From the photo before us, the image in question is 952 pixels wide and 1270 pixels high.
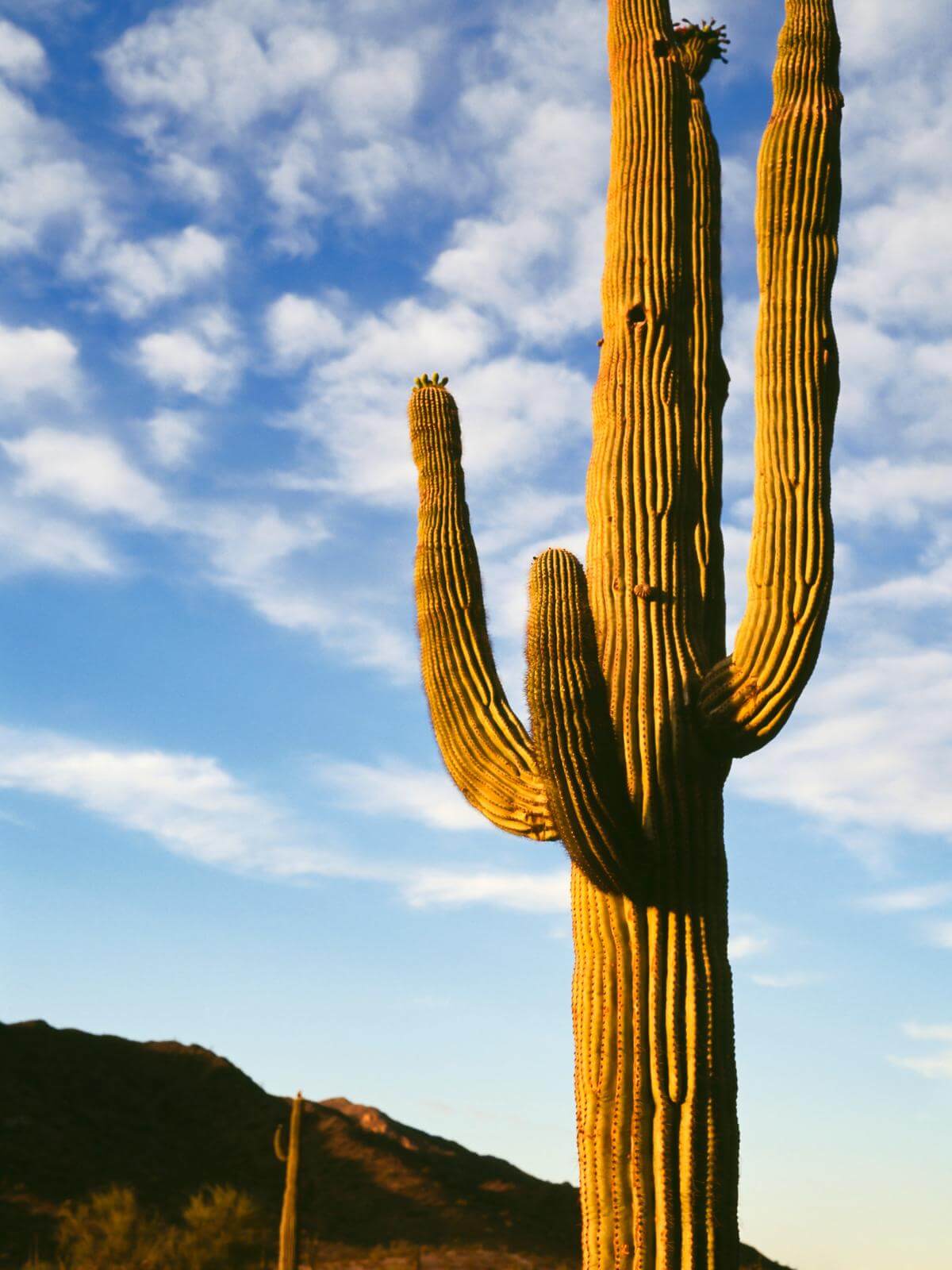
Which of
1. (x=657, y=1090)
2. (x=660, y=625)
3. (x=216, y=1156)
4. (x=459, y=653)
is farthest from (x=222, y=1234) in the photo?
(x=660, y=625)

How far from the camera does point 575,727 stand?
5.99 meters

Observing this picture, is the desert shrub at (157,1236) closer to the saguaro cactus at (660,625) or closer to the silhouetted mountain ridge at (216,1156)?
the silhouetted mountain ridge at (216,1156)

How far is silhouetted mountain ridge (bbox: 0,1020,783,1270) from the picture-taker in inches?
709

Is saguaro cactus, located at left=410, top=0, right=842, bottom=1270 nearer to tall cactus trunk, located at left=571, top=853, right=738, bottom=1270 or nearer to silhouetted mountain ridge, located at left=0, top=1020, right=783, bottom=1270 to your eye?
tall cactus trunk, located at left=571, top=853, right=738, bottom=1270

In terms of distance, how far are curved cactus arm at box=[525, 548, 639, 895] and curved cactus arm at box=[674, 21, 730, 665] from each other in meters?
0.99

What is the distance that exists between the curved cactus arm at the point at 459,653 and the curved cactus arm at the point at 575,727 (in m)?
0.54

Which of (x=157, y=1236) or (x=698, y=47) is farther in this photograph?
(x=157, y=1236)

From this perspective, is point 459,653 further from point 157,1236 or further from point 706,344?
point 157,1236

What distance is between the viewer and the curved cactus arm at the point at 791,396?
642 cm

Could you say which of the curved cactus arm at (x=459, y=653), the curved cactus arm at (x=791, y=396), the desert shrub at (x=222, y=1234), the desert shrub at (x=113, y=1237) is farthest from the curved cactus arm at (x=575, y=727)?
the desert shrub at (x=113, y=1237)

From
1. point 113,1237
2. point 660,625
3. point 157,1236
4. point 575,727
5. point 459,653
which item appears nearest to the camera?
point 575,727

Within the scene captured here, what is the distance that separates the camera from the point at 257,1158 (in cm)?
2091

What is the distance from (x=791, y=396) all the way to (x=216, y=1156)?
18011mm

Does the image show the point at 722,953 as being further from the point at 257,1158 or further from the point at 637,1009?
the point at 257,1158
